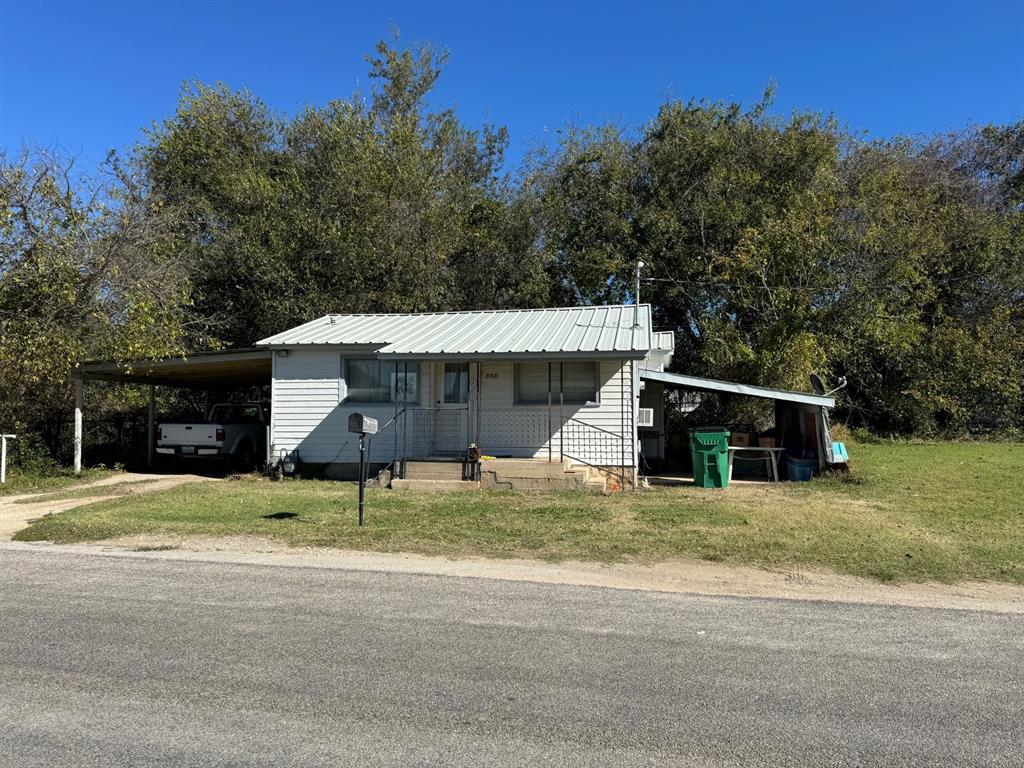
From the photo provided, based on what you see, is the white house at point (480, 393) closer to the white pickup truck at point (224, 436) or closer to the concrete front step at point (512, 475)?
the concrete front step at point (512, 475)

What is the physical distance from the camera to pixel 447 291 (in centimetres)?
2547

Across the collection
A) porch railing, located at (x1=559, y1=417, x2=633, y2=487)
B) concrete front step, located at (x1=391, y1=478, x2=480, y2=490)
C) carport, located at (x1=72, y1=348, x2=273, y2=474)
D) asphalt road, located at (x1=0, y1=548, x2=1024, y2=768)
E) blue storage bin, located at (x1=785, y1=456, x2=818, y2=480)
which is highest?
carport, located at (x1=72, y1=348, x2=273, y2=474)

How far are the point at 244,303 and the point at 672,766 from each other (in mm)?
22915

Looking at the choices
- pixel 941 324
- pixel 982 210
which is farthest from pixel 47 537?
pixel 982 210

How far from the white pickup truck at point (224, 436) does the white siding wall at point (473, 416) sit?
2.11 meters

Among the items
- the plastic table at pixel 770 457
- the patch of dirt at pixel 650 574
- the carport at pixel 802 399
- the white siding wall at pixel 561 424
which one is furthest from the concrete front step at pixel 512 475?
the patch of dirt at pixel 650 574

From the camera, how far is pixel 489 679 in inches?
164

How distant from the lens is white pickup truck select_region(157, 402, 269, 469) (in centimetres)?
1648

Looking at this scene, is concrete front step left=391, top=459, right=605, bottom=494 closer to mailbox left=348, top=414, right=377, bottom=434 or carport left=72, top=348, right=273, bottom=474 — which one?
mailbox left=348, top=414, right=377, bottom=434

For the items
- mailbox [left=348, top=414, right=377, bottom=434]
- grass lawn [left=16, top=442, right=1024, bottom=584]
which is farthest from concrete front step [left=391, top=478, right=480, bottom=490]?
mailbox [left=348, top=414, right=377, bottom=434]

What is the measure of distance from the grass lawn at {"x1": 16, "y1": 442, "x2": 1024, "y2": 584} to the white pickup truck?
2763 millimetres

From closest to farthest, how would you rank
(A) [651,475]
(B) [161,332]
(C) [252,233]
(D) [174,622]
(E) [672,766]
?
(E) [672,766], (D) [174,622], (B) [161,332], (A) [651,475], (C) [252,233]

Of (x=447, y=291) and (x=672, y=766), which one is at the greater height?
(x=447, y=291)

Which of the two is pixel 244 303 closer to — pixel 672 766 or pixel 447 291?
pixel 447 291
